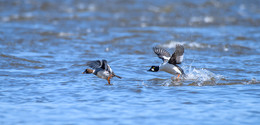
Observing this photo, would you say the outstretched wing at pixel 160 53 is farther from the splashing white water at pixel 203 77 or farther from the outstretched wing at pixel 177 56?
the splashing white water at pixel 203 77

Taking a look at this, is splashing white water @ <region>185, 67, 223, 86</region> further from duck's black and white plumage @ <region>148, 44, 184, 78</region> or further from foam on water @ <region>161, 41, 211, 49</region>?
foam on water @ <region>161, 41, 211, 49</region>

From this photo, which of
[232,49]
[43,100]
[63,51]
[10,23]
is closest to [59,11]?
[10,23]

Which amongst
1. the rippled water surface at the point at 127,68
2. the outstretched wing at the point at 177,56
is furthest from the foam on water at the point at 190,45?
the outstretched wing at the point at 177,56

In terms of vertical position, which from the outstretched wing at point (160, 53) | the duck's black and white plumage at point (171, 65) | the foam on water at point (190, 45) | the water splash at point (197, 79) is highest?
the foam on water at point (190, 45)

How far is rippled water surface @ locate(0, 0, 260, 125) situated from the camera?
6.68 metres

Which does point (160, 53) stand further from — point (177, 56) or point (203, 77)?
point (203, 77)

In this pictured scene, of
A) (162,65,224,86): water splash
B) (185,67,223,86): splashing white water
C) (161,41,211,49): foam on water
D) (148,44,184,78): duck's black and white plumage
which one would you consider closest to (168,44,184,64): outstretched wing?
(148,44,184,78): duck's black and white plumage

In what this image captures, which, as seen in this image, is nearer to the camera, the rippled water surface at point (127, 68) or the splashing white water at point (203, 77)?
the rippled water surface at point (127, 68)

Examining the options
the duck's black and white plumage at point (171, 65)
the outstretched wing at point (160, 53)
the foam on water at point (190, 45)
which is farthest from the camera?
the foam on water at point (190, 45)

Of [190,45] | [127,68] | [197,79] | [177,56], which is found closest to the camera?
[177,56]

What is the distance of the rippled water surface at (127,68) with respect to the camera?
6684 mm

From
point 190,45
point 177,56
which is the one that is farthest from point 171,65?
point 190,45

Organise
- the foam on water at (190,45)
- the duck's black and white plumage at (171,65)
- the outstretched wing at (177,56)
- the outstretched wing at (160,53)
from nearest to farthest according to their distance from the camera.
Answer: the outstretched wing at (177,56)
the duck's black and white plumage at (171,65)
the outstretched wing at (160,53)
the foam on water at (190,45)

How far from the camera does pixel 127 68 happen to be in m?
10.9
